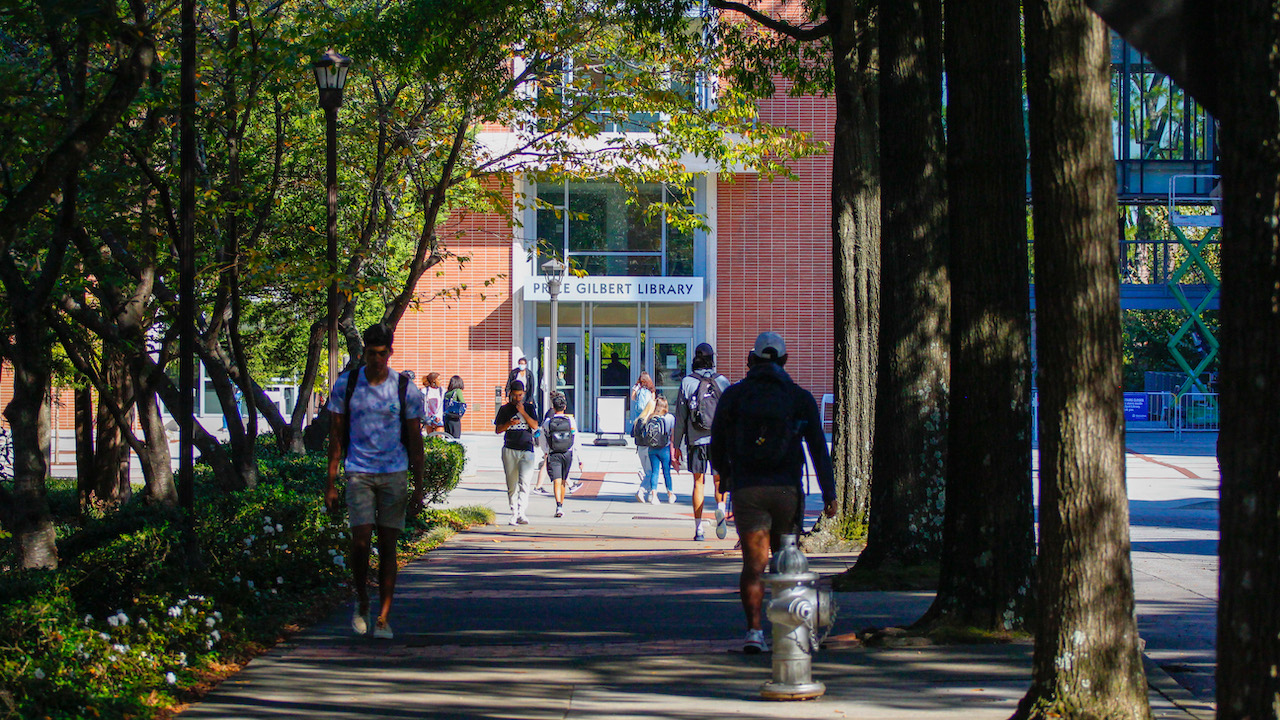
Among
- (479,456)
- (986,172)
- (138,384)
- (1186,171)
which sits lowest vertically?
(479,456)

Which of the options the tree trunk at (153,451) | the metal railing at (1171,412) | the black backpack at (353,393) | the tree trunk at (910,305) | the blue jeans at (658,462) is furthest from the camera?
the metal railing at (1171,412)

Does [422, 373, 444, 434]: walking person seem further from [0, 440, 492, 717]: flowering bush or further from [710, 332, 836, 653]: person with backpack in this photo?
[710, 332, 836, 653]: person with backpack

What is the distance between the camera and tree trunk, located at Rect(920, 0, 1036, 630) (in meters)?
6.05

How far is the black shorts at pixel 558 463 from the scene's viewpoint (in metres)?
14.3

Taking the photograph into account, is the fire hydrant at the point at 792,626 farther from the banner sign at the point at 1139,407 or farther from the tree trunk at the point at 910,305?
the banner sign at the point at 1139,407

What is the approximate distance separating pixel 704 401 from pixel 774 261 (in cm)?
1939

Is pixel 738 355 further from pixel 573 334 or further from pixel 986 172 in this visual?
pixel 986 172

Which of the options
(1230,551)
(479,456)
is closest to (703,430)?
(1230,551)

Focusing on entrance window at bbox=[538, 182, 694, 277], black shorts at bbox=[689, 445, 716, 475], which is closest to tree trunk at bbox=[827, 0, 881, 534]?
black shorts at bbox=[689, 445, 716, 475]

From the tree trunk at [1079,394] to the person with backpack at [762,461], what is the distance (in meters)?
1.76

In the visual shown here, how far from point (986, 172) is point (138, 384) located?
7844mm

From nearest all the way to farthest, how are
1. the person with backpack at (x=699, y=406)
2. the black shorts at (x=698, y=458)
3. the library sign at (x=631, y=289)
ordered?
the person with backpack at (x=699, y=406) → the black shorts at (x=698, y=458) → the library sign at (x=631, y=289)

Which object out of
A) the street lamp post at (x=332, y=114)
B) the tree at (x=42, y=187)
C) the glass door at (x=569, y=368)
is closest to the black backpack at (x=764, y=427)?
the tree at (x=42, y=187)

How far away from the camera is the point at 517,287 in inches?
1197
